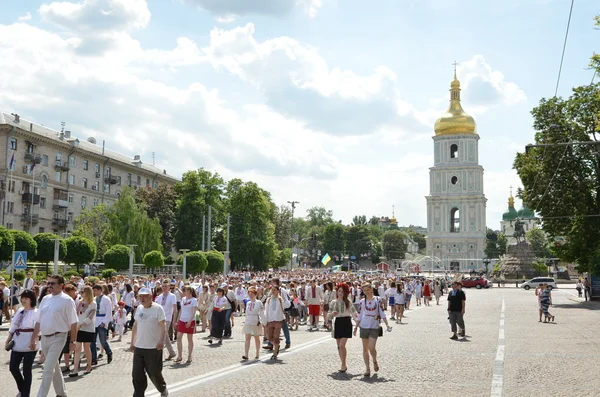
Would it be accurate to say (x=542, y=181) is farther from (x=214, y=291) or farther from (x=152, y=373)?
(x=152, y=373)

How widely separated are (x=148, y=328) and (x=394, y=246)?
476 feet

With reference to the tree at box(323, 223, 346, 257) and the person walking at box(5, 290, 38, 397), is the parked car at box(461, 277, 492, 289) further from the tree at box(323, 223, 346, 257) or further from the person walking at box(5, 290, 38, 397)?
the tree at box(323, 223, 346, 257)

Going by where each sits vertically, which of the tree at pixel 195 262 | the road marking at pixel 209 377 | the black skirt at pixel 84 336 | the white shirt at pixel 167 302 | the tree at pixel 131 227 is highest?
the tree at pixel 131 227

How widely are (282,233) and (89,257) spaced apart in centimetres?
6210

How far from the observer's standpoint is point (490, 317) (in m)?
27.8

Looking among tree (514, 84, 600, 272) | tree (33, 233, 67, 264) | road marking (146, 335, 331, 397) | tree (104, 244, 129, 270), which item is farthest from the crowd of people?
tree (104, 244, 129, 270)

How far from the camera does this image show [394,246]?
152 meters

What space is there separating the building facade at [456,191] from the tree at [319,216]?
68.0 metres

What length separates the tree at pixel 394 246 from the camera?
498 ft

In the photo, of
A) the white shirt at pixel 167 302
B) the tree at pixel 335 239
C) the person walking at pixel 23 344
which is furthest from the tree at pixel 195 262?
the tree at pixel 335 239

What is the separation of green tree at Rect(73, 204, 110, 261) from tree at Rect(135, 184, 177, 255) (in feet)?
27.8

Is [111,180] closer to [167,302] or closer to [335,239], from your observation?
[167,302]

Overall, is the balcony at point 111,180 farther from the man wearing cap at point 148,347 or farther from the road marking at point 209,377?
the man wearing cap at point 148,347

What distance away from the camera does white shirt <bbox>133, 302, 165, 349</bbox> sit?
30.8 ft
